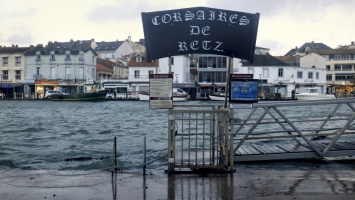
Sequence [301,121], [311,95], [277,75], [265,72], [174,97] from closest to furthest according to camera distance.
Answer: [301,121] < [174,97] < [311,95] < [265,72] < [277,75]

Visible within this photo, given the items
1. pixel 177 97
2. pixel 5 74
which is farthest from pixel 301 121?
pixel 5 74

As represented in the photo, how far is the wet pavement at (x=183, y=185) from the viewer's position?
23.7ft

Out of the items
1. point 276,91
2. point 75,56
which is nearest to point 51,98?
point 75,56

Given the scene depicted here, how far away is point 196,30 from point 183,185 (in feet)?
10.4

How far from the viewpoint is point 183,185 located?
799 centimetres

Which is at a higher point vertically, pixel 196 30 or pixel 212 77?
pixel 212 77

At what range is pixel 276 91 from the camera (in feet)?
274

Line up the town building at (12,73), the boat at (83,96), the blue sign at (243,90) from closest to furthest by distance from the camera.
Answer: the blue sign at (243,90) < the boat at (83,96) < the town building at (12,73)

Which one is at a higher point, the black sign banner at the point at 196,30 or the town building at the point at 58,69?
the town building at the point at 58,69

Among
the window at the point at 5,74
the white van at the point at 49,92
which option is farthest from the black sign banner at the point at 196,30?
the window at the point at 5,74

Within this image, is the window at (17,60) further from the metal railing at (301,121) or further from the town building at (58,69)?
the metal railing at (301,121)

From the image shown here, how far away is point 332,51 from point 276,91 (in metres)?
29.5

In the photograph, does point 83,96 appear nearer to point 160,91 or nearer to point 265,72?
point 265,72

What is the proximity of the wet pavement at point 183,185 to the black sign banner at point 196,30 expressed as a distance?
2.55 m
